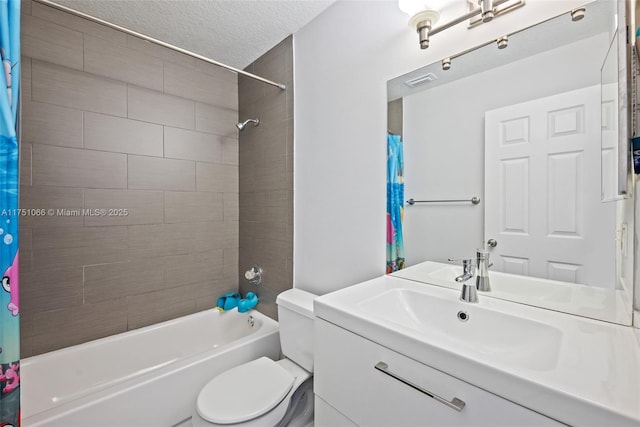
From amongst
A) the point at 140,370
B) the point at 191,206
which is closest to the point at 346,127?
the point at 191,206

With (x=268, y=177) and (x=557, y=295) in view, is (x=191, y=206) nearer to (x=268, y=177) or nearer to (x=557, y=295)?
(x=268, y=177)

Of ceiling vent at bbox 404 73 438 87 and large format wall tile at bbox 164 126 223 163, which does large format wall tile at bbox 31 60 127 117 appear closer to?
large format wall tile at bbox 164 126 223 163

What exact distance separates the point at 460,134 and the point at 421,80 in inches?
12.4

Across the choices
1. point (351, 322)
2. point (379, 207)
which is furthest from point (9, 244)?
point (379, 207)

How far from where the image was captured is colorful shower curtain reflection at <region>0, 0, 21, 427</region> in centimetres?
94

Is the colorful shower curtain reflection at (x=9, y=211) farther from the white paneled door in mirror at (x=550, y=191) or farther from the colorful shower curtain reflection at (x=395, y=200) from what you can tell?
the white paneled door in mirror at (x=550, y=191)

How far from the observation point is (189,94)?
210cm

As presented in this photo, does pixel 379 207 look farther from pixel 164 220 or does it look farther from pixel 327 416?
pixel 164 220

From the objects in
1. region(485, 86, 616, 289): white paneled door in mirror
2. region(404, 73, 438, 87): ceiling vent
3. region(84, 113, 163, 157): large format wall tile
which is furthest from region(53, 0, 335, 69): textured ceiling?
region(485, 86, 616, 289): white paneled door in mirror

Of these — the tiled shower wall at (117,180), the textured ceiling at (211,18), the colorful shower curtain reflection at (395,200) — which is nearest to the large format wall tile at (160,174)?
the tiled shower wall at (117,180)

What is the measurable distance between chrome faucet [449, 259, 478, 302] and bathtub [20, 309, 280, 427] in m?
1.25

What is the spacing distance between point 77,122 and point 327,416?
2.04 metres

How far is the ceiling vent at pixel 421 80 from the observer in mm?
1222

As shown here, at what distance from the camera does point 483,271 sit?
1064mm
